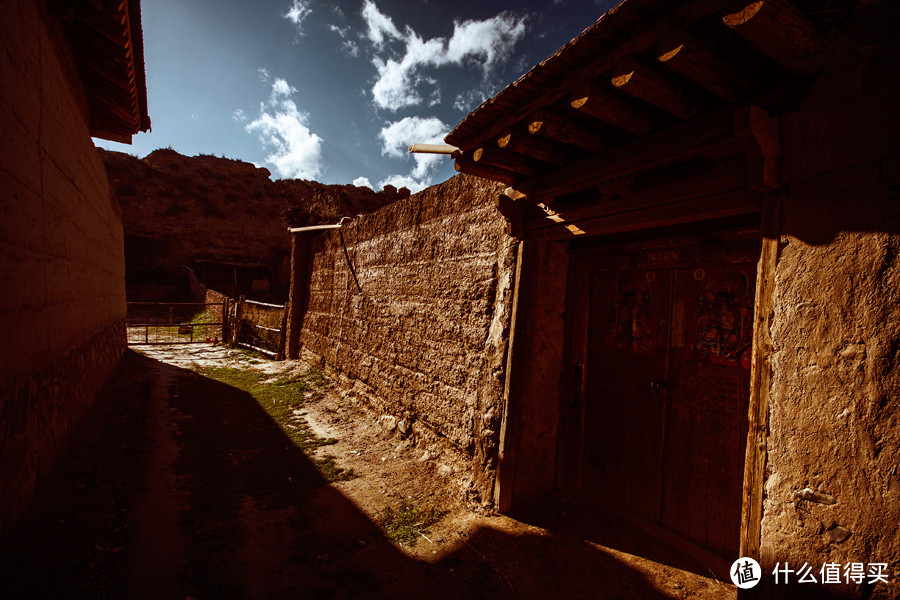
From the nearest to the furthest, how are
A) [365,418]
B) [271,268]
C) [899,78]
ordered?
[899,78]
[365,418]
[271,268]

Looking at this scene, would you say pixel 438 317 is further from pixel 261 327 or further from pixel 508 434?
pixel 261 327

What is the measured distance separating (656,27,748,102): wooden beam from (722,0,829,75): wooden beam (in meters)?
0.18

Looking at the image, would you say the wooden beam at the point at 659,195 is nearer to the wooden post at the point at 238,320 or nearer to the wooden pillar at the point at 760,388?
the wooden pillar at the point at 760,388

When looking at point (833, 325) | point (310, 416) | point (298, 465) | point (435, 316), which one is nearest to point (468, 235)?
point (435, 316)

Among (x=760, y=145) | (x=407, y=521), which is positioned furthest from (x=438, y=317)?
(x=760, y=145)

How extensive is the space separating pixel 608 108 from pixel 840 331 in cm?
155

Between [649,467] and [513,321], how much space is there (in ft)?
5.42

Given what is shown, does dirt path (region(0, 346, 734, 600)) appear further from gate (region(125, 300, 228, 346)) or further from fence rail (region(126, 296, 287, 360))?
gate (region(125, 300, 228, 346))

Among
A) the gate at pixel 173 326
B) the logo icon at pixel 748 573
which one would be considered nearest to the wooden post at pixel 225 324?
the gate at pixel 173 326

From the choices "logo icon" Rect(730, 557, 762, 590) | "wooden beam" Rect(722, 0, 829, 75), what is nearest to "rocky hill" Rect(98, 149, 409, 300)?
"wooden beam" Rect(722, 0, 829, 75)

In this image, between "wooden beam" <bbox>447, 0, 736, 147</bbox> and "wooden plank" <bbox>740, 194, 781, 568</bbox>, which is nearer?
"wooden beam" <bbox>447, 0, 736, 147</bbox>

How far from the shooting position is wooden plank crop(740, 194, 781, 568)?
75.5 inches

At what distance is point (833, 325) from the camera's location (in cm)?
173

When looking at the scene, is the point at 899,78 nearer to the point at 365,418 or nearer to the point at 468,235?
the point at 468,235
